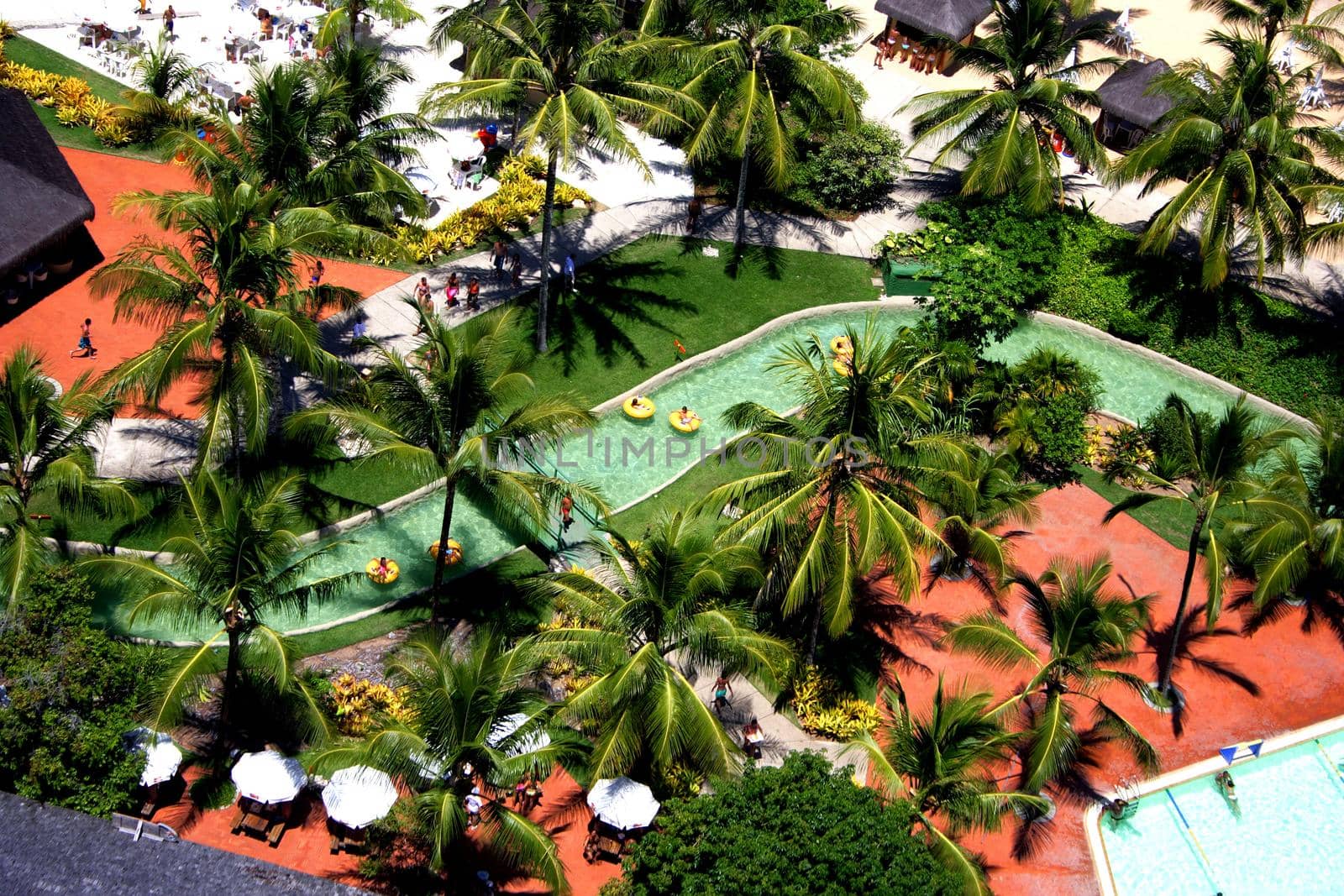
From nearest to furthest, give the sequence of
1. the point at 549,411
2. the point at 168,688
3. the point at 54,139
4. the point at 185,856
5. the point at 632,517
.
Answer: the point at 185,856, the point at 168,688, the point at 549,411, the point at 632,517, the point at 54,139

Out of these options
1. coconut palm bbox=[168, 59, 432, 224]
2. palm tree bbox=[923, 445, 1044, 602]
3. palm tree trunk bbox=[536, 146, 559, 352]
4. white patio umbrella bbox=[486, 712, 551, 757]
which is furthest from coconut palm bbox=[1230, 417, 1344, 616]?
coconut palm bbox=[168, 59, 432, 224]

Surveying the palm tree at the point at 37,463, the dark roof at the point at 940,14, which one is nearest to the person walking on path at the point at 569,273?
the palm tree at the point at 37,463

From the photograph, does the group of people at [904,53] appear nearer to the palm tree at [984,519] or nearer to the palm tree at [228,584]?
the palm tree at [984,519]

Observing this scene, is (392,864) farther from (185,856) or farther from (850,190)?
(850,190)

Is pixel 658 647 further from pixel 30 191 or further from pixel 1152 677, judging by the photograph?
pixel 30 191

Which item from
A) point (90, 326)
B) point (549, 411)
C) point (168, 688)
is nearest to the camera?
point (168, 688)

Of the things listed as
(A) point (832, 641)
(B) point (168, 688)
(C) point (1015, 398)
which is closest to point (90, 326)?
(B) point (168, 688)

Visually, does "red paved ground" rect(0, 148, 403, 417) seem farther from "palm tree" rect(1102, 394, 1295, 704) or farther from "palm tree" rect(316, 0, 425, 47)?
"palm tree" rect(1102, 394, 1295, 704)

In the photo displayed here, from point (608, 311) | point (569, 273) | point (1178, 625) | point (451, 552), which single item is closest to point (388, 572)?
point (451, 552)
